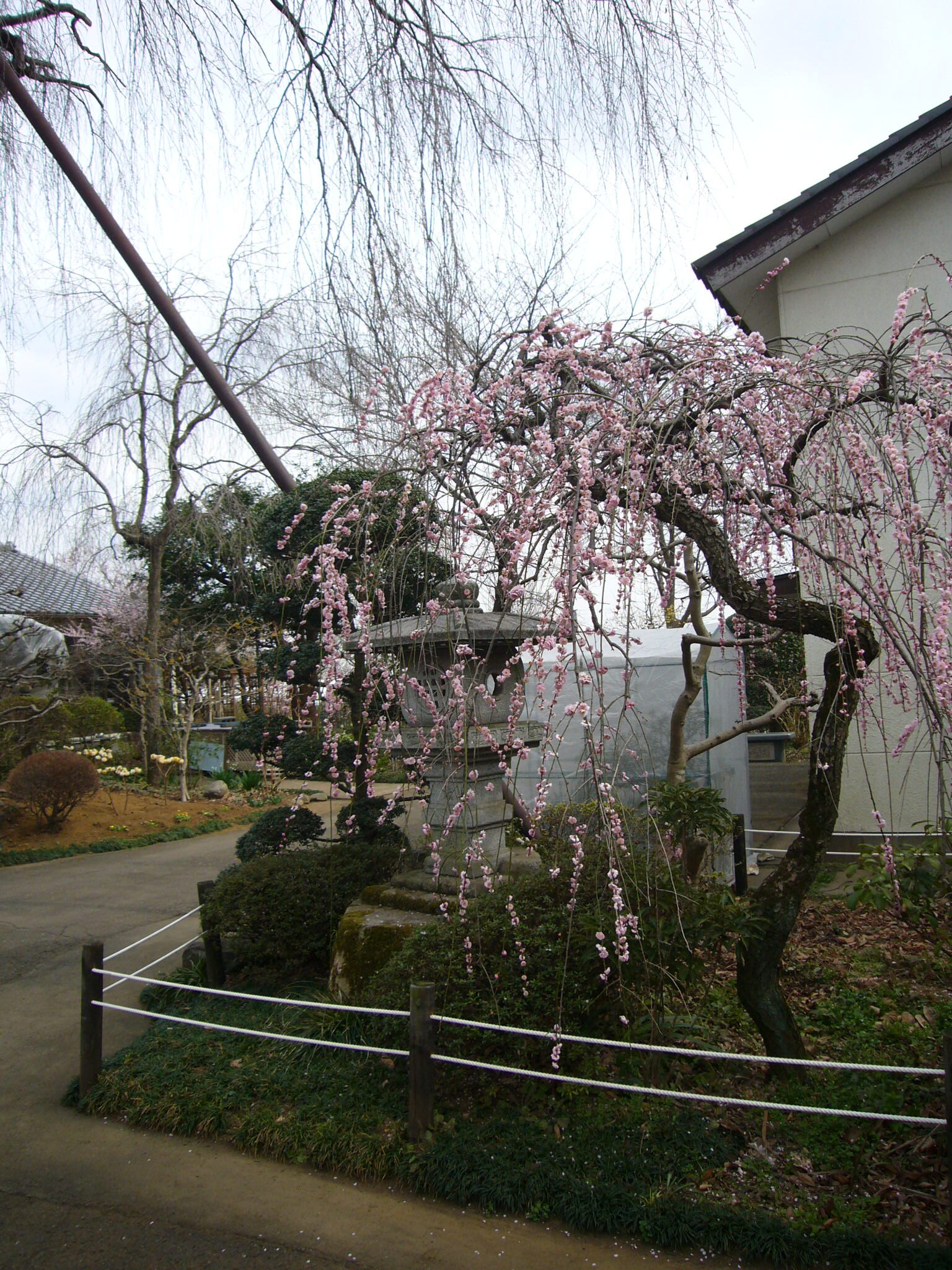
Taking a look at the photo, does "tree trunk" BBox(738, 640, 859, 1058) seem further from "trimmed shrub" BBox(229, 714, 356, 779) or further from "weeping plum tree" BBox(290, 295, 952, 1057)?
"trimmed shrub" BBox(229, 714, 356, 779)

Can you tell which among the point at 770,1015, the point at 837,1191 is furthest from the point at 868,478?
the point at 837,1191

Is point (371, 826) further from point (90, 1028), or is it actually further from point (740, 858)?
point (740, 858)

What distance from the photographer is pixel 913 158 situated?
585 centimetres

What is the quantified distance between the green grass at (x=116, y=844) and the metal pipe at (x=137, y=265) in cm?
633

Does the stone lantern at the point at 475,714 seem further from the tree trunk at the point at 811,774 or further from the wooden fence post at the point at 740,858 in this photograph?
the wooden fence post at the point at 740,858

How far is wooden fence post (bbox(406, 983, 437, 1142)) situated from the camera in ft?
9.62

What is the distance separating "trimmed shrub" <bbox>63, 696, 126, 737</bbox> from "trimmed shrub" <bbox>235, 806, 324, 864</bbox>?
6.67 meters

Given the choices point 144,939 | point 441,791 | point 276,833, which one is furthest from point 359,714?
point 144,939

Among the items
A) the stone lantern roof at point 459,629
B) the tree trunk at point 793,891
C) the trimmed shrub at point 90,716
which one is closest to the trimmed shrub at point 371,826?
the stone lantern roof at point 459,629

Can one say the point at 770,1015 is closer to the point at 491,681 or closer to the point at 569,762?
the point at 491,681

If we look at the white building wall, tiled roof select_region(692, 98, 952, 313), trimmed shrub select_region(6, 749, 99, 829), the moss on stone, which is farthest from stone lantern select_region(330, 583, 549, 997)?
trimmed shrub select_region(6, 749, 99, 829)

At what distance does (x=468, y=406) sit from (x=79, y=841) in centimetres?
855

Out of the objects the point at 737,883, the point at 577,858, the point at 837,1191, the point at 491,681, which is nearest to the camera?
the point at 577,858

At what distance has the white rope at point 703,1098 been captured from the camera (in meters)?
2.23
